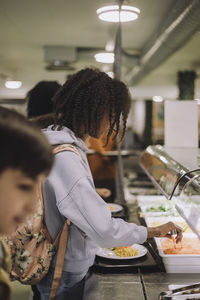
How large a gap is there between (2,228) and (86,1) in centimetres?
501

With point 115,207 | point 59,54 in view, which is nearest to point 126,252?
point 115,207

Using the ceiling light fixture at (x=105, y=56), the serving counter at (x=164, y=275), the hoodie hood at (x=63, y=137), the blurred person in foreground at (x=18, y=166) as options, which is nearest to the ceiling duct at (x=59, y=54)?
the ceiling light fixture at (x=105, y=56)

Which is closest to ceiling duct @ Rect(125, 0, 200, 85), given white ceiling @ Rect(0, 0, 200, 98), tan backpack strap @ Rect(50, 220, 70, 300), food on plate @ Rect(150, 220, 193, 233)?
white ceiling @ Rect(0, 0, 200, 98)

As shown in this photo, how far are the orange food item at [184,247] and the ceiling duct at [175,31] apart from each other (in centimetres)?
240

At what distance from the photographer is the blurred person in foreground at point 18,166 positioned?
90cm

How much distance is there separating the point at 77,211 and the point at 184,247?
0.91 metres

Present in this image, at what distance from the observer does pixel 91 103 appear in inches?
78.8

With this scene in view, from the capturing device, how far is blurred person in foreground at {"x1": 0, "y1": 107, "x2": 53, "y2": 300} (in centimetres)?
90

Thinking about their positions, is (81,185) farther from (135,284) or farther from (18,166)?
(18,166)

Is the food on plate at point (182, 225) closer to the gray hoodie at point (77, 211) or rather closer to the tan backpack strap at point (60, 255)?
the gray hoodie at point (77, 211)

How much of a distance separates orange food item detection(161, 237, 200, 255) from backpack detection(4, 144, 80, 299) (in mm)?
710

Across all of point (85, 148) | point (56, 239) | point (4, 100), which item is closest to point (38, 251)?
point (56, 239)

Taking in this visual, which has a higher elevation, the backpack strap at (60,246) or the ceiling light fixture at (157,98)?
the ceiling light fixture at (157,98)

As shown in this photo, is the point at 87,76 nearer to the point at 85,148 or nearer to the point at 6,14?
the point at 85,148
